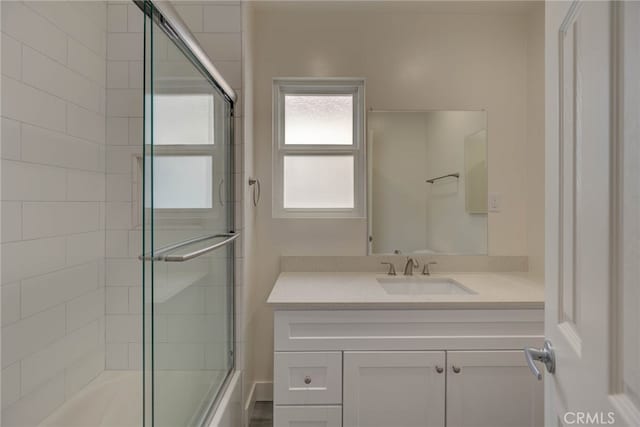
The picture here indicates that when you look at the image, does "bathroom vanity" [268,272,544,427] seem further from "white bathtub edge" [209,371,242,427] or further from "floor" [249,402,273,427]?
"floor" [249,402,273,427]

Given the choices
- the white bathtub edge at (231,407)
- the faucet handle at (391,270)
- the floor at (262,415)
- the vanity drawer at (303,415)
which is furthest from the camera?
the faucet handle at (391,270)

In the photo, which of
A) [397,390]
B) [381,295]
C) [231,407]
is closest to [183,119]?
[381,295]

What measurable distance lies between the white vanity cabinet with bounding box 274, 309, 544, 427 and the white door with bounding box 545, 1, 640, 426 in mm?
790

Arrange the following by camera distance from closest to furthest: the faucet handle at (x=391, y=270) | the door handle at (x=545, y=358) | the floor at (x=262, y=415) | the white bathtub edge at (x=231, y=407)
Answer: the door handle at (x=545, y=358), the white bathtub edge at (x=231, y=407), the floor at (x=262, y=415), the faucet handle at (x=391, y=270)

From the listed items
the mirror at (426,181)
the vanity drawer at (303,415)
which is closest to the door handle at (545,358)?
the vanity drawer at (303,415)

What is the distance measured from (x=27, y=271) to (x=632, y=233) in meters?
1.75

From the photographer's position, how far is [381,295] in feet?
5.33

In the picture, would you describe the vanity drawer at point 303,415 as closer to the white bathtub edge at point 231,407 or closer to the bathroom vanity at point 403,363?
the bathroom vanity at point 403,363

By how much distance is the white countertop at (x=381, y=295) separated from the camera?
1.53 m

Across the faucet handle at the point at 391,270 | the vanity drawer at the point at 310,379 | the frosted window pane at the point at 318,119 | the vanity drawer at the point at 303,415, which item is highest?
the frosted window pane at the point at 318,119

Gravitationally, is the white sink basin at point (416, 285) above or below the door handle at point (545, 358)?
below

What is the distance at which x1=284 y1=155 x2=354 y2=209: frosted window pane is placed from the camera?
214 cm

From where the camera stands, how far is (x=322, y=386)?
5.00 ft

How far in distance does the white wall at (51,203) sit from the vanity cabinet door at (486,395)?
1.68 meters
